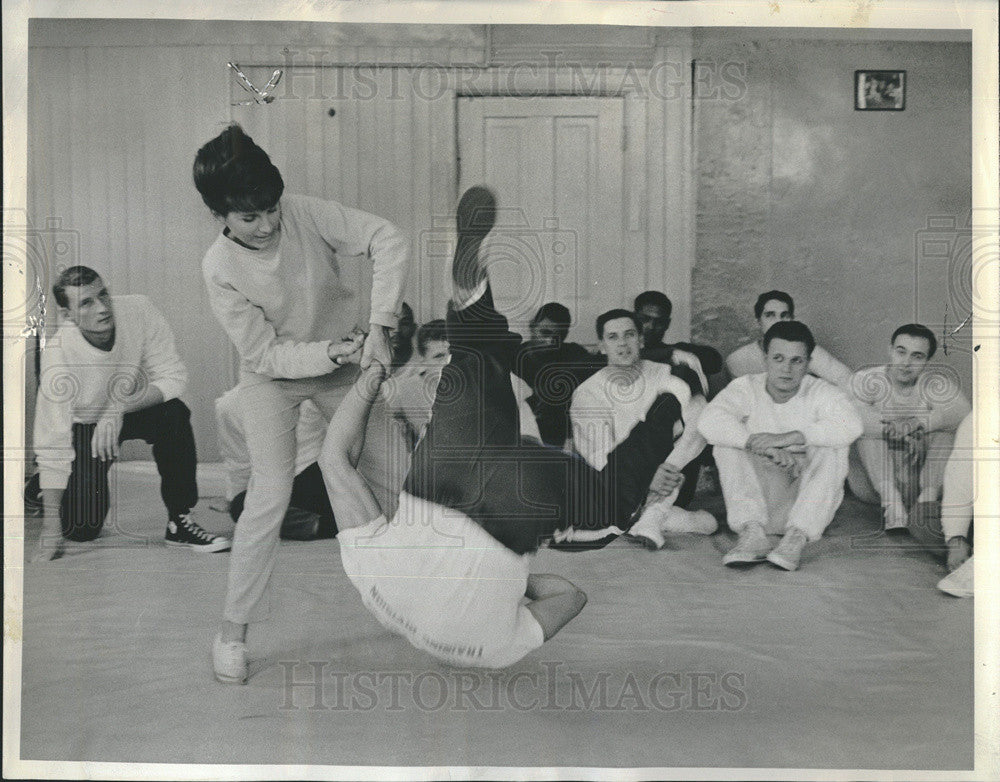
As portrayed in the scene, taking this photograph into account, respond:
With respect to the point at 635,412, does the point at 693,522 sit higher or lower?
lower

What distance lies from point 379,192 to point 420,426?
2.29 ft

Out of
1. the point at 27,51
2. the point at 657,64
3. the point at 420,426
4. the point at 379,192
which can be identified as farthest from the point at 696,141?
the point at 27,51

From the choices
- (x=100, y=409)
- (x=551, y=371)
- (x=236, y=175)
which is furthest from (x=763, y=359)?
(x=100, y=409)

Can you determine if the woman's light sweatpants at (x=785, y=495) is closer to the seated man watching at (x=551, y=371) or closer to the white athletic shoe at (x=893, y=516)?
the white athletic shoe at (x=893, y=516)

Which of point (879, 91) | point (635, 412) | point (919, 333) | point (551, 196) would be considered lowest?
point (635, 412)

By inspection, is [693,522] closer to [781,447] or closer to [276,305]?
[781,447]

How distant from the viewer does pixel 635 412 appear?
105 inches

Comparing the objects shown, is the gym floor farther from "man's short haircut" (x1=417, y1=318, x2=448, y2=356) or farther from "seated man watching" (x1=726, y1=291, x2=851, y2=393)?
"man's short haircut" (x1=417, y1=318, x2=448, y2=356)

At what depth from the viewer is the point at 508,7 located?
2.70 meters

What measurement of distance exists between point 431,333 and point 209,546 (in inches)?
36.0

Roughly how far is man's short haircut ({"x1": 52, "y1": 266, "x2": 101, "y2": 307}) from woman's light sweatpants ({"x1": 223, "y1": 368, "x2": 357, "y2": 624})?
1.84 feet

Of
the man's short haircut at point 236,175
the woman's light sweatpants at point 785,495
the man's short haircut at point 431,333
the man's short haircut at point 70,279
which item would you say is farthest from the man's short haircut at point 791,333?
the man's short haircut at point 70,279

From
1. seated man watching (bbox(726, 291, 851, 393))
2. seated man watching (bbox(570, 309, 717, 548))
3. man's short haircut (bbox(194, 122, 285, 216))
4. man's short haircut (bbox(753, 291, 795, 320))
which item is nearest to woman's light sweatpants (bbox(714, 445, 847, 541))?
seated man watching (bbox(570, 309, 717, 548))

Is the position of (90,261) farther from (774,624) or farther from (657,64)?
(774,624)
